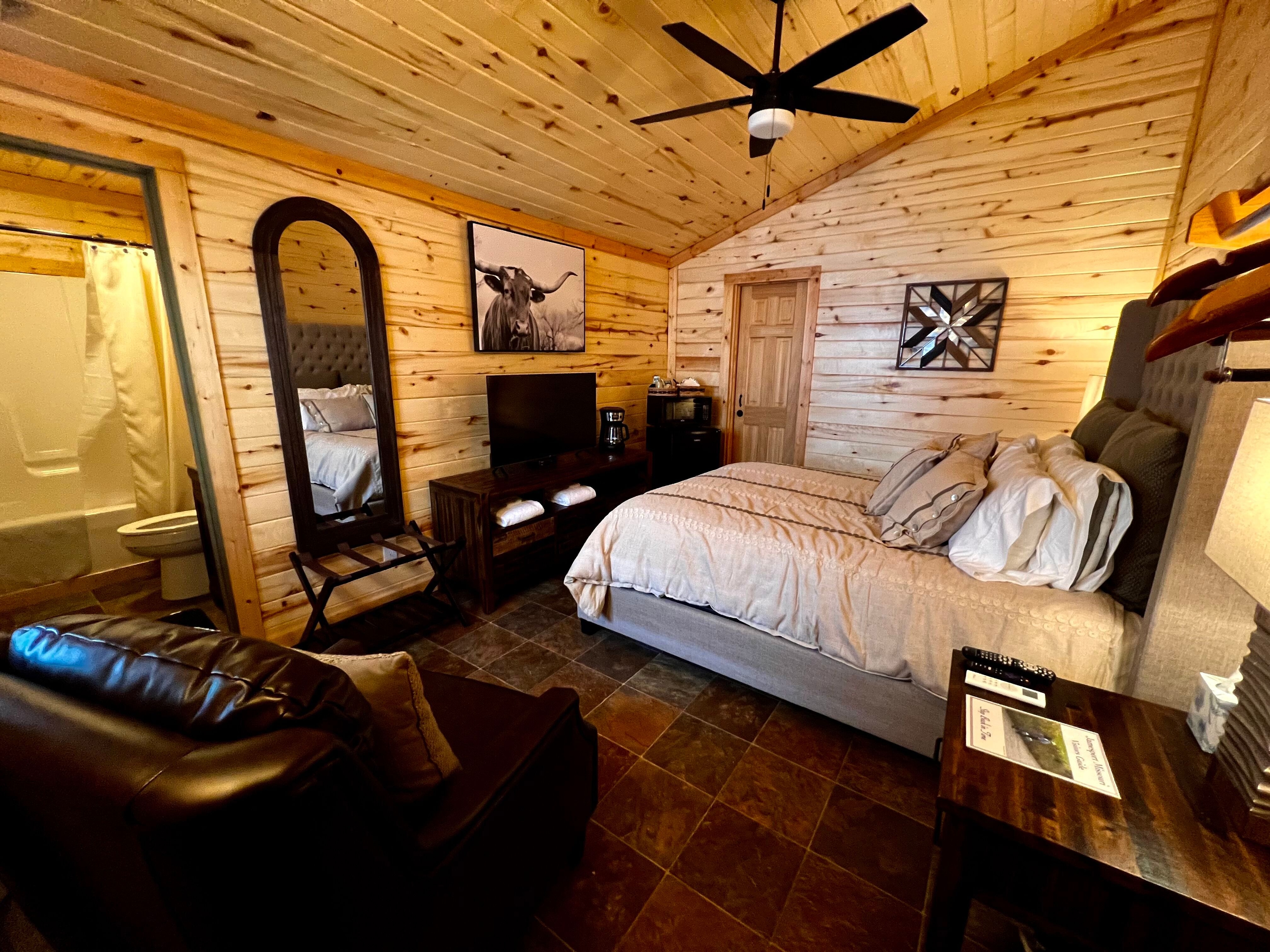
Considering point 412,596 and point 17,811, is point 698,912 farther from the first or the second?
point 412,596

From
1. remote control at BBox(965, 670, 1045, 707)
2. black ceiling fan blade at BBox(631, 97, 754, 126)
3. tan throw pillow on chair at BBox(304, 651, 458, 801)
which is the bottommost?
remote control at BBox(965, 670, 1045, 707)

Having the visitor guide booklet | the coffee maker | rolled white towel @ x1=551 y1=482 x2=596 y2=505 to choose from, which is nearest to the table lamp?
the visitor guide booklet

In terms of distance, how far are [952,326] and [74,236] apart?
5.43 metres

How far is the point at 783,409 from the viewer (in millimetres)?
4367

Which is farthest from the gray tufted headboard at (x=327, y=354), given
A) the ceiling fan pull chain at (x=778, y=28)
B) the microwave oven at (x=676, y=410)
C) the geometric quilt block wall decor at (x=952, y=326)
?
the geometric quilt block wall decor at (x=952, y=326)

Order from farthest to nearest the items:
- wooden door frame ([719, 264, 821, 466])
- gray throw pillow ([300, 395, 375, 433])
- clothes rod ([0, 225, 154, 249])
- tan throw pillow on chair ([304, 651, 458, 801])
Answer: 1. wooden door frame ([719, 264, 821, 466])
2. clothes rod ([0, 225, 154, 249])
3. gray throw pillow ([300, 395, 375, 433])
4. tan throw pillow on chair ([304, 651, 458, 801])

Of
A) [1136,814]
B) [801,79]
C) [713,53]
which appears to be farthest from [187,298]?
[1136,814]

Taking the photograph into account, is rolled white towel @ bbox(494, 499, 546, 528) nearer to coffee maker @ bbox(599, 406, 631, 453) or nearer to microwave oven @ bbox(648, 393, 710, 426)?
coffee maker @ bbox(599, 406, 631, 453)

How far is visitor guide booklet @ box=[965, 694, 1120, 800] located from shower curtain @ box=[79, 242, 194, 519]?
385 centimetres

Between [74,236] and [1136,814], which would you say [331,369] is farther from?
[1136,814]

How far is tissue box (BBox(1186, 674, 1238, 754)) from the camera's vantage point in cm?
90

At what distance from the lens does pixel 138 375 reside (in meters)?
2.97

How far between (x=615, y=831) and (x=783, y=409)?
3593 mm

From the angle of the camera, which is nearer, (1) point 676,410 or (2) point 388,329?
(2) point 388,329
